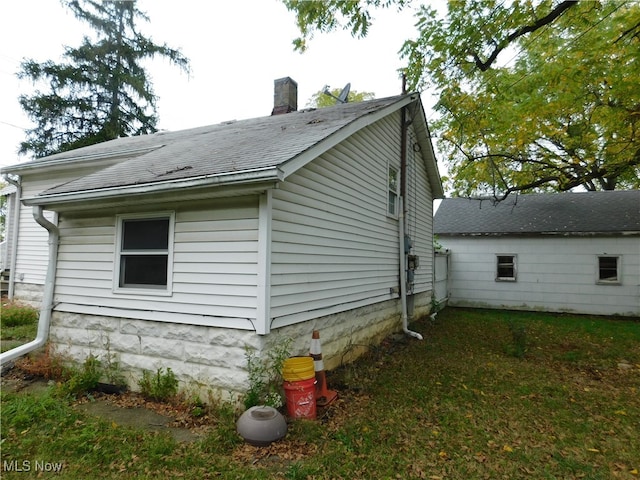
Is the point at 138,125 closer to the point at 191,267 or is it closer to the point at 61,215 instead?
the point at 61,215

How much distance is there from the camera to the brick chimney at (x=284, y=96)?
10531 millimetres

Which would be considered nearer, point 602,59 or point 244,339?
point 244,339

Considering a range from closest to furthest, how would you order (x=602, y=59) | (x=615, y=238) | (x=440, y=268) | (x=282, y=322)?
(x=282, y=322), (x=602, y=59), (x=615, y=238), (x=440, y=268)

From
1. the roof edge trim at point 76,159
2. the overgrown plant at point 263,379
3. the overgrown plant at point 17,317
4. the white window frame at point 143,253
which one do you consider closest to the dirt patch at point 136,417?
the overgrown plant at point 263,379

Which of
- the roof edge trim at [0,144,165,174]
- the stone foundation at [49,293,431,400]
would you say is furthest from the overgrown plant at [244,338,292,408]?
the roof edge trim at [0,144,165,174]

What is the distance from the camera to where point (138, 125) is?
2108 centimetres

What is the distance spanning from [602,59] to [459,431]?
29.2ft

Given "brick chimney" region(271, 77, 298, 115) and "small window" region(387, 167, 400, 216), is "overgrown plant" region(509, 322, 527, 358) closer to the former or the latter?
"small window" region(387, 167, 400, 216)

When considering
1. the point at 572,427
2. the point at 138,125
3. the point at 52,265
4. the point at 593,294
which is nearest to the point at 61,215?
the point at 52,265

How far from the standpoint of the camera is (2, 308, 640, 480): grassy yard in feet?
11.1

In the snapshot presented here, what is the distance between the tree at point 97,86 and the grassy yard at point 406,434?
18717 millimetres

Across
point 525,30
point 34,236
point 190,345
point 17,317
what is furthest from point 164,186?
point 34,236

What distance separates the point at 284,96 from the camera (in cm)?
A: 1060

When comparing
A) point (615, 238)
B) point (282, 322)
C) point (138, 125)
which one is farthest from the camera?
point (138, 125)
